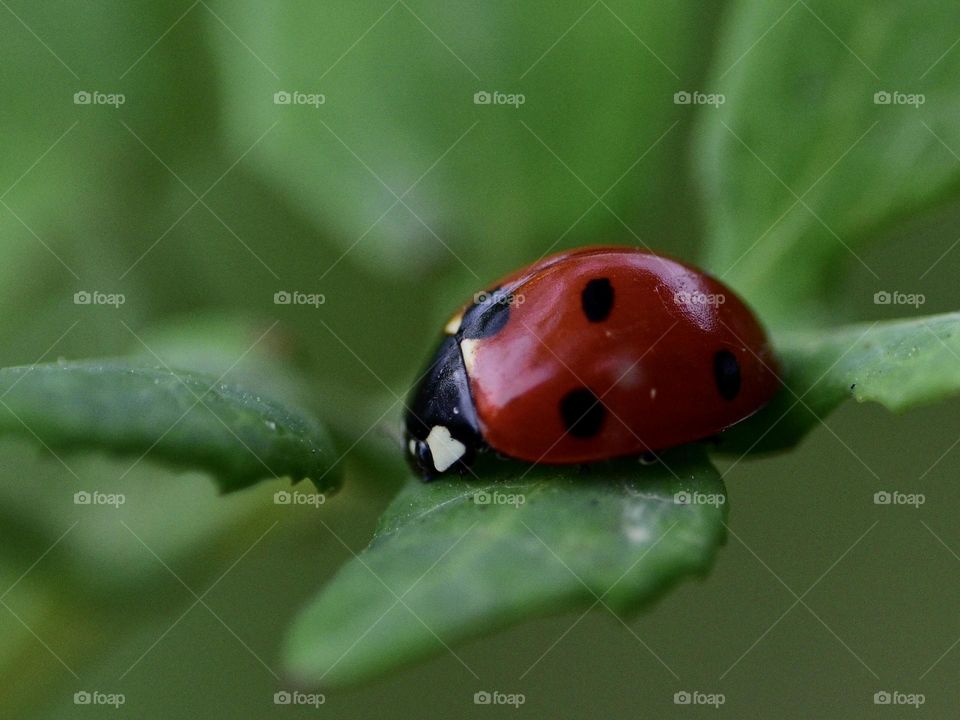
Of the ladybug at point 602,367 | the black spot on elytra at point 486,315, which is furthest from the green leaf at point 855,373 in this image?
the black spot on elytra at point 486,315

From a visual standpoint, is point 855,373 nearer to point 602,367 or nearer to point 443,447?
point 602,367

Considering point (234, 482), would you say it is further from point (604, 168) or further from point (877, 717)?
point (877, 717)

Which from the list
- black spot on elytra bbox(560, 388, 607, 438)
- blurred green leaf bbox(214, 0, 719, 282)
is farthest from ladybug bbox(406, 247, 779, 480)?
blurred green leaf bbox(214, 0, 719, 282)

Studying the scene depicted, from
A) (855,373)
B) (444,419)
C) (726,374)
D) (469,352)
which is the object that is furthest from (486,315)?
(855,373)

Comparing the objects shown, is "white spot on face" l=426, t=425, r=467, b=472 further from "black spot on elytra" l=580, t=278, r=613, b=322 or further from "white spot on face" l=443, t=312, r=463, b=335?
"black spot on elytra" l=580, t=278, r=613, b=322

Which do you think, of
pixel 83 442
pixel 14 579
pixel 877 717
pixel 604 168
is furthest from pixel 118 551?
pixel 877 717

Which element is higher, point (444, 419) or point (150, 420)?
point (150, 420)
